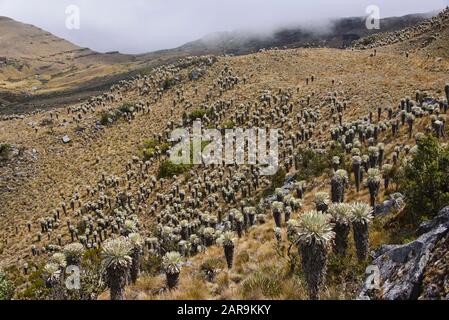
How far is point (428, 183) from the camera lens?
56.5ft

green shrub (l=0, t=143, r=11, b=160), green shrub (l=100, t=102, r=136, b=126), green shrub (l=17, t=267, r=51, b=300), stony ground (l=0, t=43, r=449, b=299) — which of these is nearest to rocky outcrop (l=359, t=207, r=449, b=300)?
stony ground (l=0, t=43, r=449, b=299)

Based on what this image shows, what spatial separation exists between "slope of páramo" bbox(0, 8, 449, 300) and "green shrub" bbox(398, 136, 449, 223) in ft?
0.23

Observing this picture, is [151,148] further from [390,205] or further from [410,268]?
[410,268]

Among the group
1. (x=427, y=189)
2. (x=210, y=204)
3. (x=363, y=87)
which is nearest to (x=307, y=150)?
(x=210, y=204)

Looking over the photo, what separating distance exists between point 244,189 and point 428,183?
1035 inches

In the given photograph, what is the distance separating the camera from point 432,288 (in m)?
8.14

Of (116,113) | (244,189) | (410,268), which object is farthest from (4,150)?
(410,268)

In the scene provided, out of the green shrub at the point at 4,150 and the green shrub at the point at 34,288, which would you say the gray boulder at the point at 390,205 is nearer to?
the green shrub at the point at 34,288

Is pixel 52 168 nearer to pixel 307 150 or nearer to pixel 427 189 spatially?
pixel 307 150

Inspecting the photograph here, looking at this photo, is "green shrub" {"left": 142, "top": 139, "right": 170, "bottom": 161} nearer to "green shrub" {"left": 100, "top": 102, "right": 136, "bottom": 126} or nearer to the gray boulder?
"green shrub" {"left": 100, "top": 102, "right": 136, "bottom": 126}

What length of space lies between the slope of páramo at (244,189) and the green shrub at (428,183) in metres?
0.07

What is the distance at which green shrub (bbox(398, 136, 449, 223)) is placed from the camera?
16.5 meters

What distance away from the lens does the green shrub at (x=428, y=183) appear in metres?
16.5
